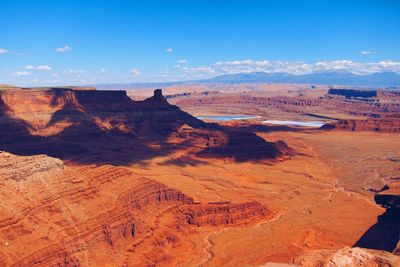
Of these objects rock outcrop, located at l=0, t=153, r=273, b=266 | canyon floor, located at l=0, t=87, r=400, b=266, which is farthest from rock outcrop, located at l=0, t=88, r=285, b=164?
rock outcrop, located at l=0, t=153, r=273, b=266

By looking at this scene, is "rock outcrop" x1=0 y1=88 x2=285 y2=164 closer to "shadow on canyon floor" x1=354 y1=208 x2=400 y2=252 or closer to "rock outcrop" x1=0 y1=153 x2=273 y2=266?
"rock outcrop" x1=0 y1=153 x2=273 y2=266

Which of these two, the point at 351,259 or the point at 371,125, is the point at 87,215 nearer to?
the point at 351,259

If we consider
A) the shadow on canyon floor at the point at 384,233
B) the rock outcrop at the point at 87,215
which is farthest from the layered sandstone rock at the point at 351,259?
the shadow on canyon floor at the point at 384,233

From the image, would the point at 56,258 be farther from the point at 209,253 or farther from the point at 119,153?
the point at 119,153

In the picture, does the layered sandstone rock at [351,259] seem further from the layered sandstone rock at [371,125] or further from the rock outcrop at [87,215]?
the layered sandstone rock at [371,125]

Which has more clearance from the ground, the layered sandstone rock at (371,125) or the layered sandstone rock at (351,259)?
the layered sandstone rock at (351,259)

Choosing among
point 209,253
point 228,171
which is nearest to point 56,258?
point 209,253

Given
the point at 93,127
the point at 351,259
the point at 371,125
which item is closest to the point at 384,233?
the point at 351,259

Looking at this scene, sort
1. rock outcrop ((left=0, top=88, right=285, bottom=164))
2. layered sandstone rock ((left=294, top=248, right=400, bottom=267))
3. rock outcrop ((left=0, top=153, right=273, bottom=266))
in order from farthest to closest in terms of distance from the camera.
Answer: rock outcrop ((left=0, top=88, right=285, bottom=164)) → rock outcrop ((left=0, top=153, right=273, bottom=266)) → layered sandstone rock ((left=294, top=248, right=400, bottom=267))

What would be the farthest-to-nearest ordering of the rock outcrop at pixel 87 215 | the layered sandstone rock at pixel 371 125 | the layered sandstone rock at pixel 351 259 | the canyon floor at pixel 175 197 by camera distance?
the layered sandstone rock at pixel 371 125
the canyon floor at pixel 175 197
the rock outcrop at pixel 87 215
the layered sandstone rock at pixel 351 259

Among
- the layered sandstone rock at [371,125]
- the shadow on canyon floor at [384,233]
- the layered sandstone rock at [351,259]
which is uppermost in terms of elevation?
the layered sandstone rock at [351,259]
